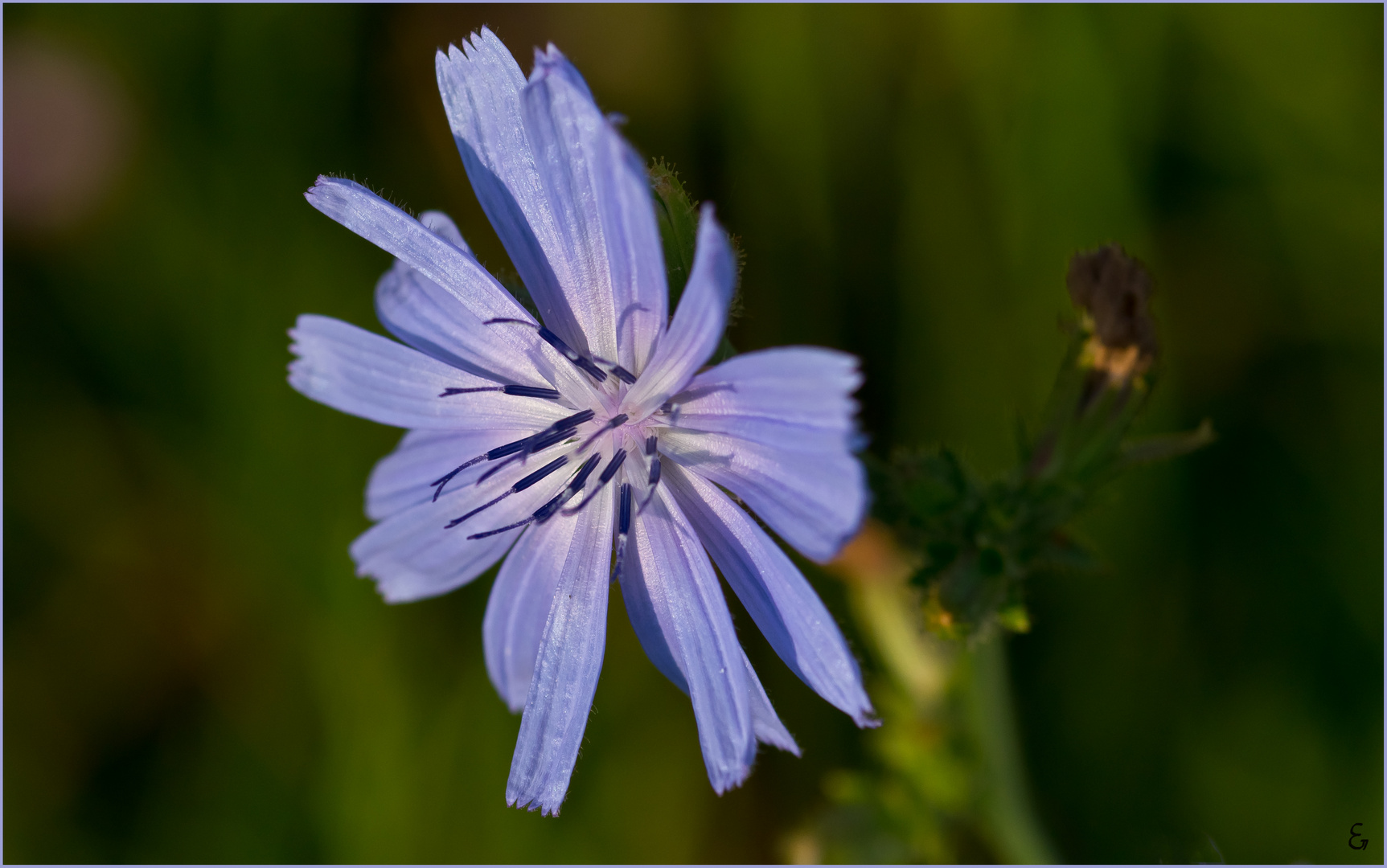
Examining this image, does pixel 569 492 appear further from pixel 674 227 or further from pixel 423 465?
pixel 674 227

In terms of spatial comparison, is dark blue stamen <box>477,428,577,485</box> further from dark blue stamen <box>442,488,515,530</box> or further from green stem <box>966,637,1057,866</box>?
green stem <box>966,637,1057,866</box>

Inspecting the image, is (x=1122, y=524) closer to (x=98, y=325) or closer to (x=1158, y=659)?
(x=1158, y=659)

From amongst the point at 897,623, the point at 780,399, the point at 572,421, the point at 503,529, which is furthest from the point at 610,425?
the point at 897,623

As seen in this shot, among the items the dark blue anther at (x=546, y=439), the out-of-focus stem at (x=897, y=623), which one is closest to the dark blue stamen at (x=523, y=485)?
the dark blue anther at (x=546, y=439)

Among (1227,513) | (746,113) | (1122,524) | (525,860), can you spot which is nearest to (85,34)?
(746,113)

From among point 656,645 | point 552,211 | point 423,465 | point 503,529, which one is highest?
point 552,211

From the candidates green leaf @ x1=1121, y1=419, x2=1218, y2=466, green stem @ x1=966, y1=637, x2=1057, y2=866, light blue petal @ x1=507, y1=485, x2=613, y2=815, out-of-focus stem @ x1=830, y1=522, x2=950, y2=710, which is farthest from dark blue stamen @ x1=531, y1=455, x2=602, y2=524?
green stem @ x1=966, y1=637, x2=1057, y2=866

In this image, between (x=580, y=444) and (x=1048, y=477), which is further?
(x=1048, y=477)
